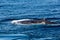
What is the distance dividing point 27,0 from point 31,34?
43.0 meters

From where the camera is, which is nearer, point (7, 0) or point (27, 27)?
point (27, 27)

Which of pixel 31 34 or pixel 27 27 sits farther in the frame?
pixel 27 27

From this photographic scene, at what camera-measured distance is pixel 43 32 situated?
25812 mm

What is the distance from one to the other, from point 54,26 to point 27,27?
252 centimetres

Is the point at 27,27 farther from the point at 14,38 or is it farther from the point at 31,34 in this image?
the point at 14,38

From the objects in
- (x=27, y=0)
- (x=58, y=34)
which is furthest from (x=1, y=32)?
(x=27, y=0)

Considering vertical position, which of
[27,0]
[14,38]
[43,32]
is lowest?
[14,38]

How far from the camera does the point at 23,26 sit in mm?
28609

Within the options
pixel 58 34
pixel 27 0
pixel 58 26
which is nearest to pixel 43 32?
pixel 58 34

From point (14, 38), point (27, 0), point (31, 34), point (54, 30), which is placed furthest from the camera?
point (27, 0)

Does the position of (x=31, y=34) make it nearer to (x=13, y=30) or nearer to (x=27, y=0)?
(x=13, y=30)

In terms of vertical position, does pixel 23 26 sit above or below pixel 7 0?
below

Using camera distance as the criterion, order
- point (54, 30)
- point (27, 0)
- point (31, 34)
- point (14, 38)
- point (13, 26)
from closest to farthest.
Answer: point (14, 38) → point (31, 34) → point (54, 30) → point (13, 26) → point (27, 0)

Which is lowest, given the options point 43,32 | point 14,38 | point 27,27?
point 14,38
